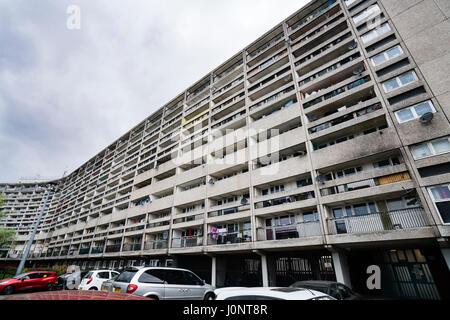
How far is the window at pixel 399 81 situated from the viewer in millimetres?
12625

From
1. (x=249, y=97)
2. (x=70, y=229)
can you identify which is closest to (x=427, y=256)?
(x=249, y=97)

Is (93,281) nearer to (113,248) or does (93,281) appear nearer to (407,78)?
(113,248)

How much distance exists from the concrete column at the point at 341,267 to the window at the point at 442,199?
5113mm

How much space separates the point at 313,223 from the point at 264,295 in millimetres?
10225

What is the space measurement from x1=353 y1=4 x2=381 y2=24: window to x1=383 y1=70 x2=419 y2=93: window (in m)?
6.78

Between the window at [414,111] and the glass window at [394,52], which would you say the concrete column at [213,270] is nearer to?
the window at [414,111]

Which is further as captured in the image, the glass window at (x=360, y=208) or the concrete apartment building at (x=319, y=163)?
the glass window at (x=360, y=208)

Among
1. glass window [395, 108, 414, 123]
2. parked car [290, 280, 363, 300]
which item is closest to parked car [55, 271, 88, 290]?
parked car [290, 280, 363, 300]

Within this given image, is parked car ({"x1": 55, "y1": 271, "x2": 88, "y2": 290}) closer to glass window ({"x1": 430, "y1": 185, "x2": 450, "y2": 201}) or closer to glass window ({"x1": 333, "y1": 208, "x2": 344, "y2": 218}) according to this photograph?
glass window ({"x1": 333, "y1": 208, "x2": 344, "y2": 218})

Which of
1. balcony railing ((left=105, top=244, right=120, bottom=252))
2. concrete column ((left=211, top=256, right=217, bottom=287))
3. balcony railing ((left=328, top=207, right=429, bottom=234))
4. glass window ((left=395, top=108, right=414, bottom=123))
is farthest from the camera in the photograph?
balcony railing ((left=105, top=244, right=120, bottom=252))

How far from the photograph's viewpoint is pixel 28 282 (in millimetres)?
14336

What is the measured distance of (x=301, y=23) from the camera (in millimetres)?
21969

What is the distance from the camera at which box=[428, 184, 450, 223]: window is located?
9180 mm

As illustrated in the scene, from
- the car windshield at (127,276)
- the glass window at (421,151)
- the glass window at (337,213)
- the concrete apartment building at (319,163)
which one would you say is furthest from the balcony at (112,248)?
the glass window at (421,151)
